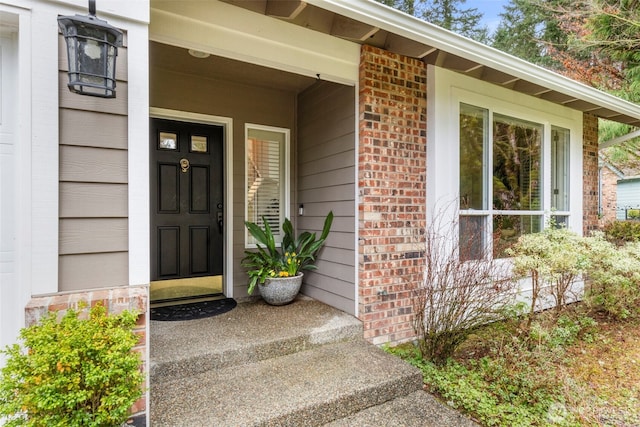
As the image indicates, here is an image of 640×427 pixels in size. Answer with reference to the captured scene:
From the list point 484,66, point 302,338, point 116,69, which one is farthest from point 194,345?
point 484,66

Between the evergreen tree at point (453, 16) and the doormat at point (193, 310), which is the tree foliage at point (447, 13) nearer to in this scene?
the evergreen tree at point (453, 16)

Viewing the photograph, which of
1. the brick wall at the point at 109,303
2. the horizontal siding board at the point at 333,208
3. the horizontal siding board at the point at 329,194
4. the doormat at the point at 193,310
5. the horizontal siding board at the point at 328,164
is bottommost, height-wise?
the doormat at the point at 193,310

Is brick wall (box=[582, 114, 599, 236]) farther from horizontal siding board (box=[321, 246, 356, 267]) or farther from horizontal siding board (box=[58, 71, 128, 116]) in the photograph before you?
horizontal siding board (box=[58, 71, 128, 116])

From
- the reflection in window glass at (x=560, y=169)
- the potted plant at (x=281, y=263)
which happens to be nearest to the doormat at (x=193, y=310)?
the potted plant at (x=281, y=263)

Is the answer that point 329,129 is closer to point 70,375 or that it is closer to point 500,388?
point 500,388

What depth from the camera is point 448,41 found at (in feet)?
9.64

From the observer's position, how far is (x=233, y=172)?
397cm

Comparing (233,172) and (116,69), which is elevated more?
(116,69)

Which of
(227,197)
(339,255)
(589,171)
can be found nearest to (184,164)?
(227,197)

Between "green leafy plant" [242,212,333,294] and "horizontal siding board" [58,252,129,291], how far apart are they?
1.68 m

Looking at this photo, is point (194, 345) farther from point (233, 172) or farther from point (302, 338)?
point (233, 172)

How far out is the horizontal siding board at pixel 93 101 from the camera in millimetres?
1732

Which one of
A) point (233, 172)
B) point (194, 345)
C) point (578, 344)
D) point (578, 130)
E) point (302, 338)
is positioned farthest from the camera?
point (578, 130)

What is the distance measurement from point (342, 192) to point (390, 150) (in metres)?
0.61
